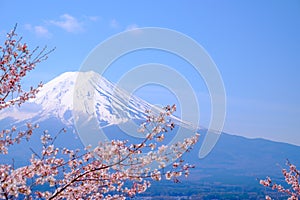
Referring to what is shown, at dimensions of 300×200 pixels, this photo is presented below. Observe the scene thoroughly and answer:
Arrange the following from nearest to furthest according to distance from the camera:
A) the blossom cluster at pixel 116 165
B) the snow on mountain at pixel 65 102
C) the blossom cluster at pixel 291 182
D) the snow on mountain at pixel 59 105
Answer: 1. the blossom cluster at pixel 116 165
2. the blossom cluster at pixel 291 182
3. the snow on mountain at pixel 65 102
4. the snow on mountain at pixel 59 105

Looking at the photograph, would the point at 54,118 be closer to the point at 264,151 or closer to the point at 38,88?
the point at 264,151

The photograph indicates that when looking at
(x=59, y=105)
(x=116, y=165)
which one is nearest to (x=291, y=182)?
(x=116, y=165)

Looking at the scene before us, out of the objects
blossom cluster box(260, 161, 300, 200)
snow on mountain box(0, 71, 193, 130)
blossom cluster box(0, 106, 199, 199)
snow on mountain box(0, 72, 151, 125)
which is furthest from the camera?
snow on mountain box(0, 72, 151, 125)

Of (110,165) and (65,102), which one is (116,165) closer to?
(110,165)

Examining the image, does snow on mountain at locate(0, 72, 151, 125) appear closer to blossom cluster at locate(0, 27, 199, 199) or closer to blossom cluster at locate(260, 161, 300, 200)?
blossom cluster at locate(260, 161, 300, 200)

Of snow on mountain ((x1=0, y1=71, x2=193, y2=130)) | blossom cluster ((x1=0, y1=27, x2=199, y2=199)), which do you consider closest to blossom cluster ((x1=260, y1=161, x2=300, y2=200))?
blossom cluster ((x1=0, y1=27, x2=199, y2=199))

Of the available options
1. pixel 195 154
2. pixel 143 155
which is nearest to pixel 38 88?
pixel 143 155

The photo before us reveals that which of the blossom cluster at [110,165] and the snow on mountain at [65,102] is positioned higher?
the snow on mountain at [65,102]

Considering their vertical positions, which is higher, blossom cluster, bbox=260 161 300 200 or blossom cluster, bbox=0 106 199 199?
blossom cluster, bbox=260 161 300 200

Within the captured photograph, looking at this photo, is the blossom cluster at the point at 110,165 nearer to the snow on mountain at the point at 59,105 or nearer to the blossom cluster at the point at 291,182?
the blossom cluster at the point at 291,182

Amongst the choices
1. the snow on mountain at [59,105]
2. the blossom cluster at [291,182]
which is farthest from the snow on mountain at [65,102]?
the blossom cluster at [291,182]

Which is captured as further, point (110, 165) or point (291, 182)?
point (291, 182)

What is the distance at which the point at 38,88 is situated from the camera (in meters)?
4.30

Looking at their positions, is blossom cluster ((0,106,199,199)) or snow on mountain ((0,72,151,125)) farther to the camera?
snow on mountain ((0,72,151,125))
